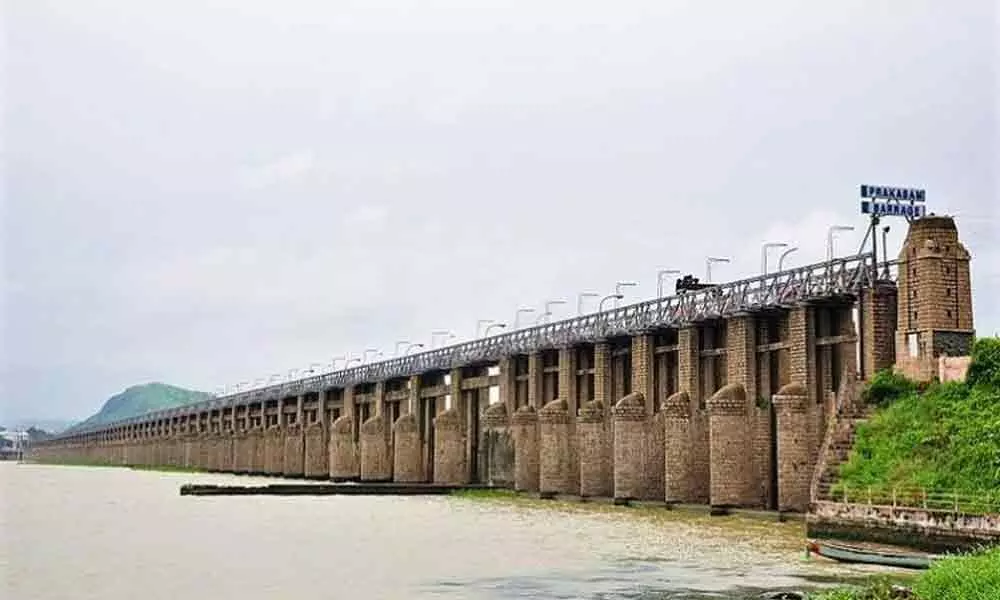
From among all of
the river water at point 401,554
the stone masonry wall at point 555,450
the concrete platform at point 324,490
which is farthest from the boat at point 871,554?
the concrete platform at point 324,490

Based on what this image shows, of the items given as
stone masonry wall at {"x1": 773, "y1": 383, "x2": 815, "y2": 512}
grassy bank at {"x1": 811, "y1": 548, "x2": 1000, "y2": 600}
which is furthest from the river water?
grassy bank at {"x1": 811, "y1": 548, "x2": 1000, "y2": 600}

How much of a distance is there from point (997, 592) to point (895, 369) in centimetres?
2353

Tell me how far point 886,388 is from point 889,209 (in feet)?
28.4

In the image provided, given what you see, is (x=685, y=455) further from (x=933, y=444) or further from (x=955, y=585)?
(x=955, y=585)

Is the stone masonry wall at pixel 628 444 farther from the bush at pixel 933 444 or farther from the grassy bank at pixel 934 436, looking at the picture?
the bush at pixel 933 444

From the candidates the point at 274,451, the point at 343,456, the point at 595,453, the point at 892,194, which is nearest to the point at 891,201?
the point at 892,194

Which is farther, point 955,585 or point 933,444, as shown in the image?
point 933,444

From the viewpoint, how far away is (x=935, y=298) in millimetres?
41719

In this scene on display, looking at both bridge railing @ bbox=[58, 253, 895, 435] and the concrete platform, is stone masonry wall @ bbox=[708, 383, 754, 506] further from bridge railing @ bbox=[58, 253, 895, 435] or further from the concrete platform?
the concrete platform

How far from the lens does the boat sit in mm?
31053

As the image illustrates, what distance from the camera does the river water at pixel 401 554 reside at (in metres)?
29.1

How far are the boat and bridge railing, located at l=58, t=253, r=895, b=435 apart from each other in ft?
47.2

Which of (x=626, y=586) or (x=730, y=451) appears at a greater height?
(x=730, y=451)

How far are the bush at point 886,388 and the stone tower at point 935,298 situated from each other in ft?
1.68
